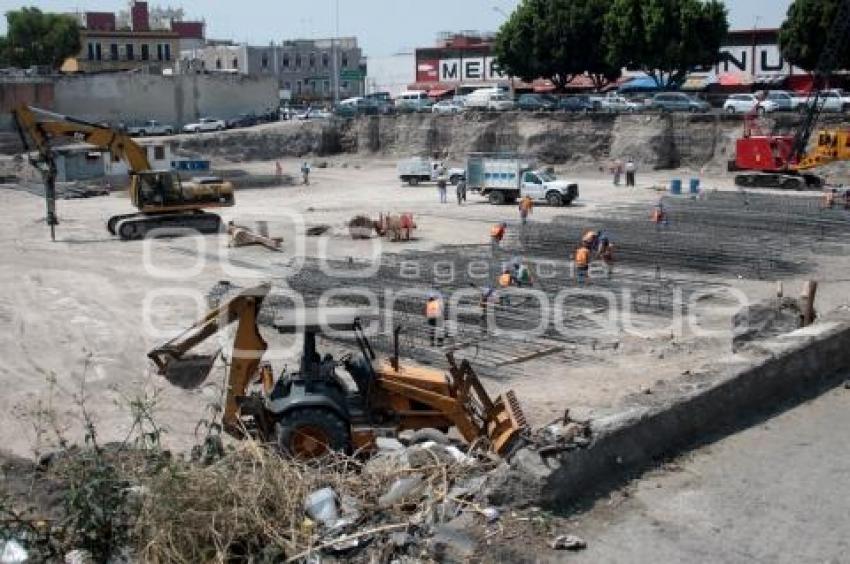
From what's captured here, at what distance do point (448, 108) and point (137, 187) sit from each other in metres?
35.3

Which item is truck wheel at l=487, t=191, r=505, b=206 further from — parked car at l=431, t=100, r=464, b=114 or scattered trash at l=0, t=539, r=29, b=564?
scattered trash at l=0, t=539, r=29, b=564

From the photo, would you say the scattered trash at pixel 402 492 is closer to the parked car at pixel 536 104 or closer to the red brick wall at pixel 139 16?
the parked car at pixel 536 104

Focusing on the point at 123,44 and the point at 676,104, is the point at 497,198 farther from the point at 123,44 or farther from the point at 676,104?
the point at 123,44

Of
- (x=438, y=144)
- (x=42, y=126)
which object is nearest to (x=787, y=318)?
(x=42, y=126)

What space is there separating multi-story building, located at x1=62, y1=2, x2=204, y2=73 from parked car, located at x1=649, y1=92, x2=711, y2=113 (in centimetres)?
5478

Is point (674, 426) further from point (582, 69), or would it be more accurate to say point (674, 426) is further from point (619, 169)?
point (582, 69)

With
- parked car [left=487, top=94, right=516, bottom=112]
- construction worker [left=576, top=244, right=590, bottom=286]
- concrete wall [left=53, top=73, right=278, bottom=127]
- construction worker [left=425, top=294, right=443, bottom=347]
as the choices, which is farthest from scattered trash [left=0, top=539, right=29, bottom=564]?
concrete wall [left=53, top=73, right=278, bottom=127]

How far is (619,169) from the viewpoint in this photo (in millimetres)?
48469

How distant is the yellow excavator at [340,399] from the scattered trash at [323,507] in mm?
3002

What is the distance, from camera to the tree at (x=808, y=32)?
57969 mm

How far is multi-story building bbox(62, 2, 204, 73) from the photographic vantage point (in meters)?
101

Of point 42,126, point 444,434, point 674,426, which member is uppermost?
point 42,126

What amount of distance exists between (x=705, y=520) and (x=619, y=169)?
41697mm

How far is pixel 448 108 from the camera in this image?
66688mm
